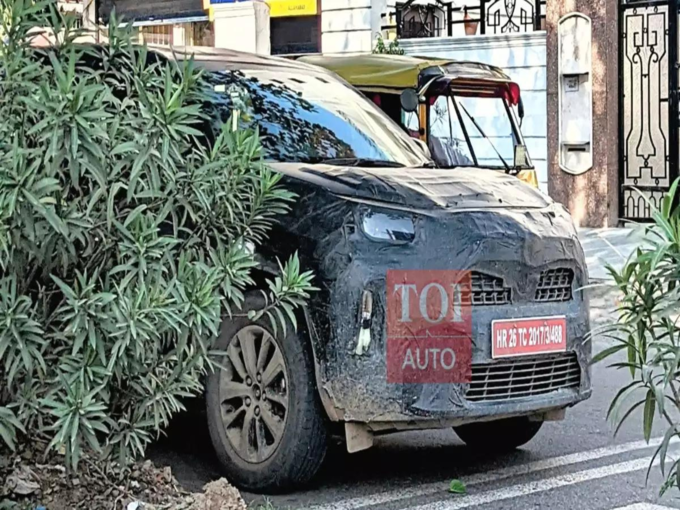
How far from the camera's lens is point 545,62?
19.8 metres

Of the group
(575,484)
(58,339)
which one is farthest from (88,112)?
(575,484)

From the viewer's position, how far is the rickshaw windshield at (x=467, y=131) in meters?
12.6

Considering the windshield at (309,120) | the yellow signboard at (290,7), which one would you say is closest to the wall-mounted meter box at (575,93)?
the yellow signboard at (290,7)

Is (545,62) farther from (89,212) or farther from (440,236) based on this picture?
(89,212)

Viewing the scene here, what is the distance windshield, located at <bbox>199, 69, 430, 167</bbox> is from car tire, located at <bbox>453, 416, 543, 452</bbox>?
1498 mm

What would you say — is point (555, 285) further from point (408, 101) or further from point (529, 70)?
point (529, 70)

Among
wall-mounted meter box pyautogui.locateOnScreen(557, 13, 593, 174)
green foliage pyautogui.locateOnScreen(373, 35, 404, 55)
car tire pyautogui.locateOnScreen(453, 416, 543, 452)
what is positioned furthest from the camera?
green foliage pyautogui.locateOnScreen(373, 35, 404, 55)

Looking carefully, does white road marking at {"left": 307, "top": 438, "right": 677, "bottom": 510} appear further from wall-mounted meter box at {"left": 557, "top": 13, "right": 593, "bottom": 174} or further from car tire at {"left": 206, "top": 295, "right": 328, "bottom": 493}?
wall-mounted meter box at {"left": 557, "top": 13, "right": 593, "bottom": 174}

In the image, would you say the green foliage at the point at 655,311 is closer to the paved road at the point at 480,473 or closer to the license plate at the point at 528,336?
the license plate at the point at 528,336

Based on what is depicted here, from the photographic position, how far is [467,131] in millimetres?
12508

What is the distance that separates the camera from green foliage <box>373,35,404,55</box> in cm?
2097

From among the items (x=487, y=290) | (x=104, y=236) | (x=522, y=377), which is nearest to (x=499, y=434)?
(x=522, y=377)

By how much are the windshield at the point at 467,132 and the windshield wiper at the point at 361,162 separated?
5939mm

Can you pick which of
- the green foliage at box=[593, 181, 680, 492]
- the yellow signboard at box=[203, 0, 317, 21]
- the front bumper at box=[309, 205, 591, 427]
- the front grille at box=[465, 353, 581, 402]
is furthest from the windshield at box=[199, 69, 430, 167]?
the yellow signboard at box=[203, 0, 317, 21]
